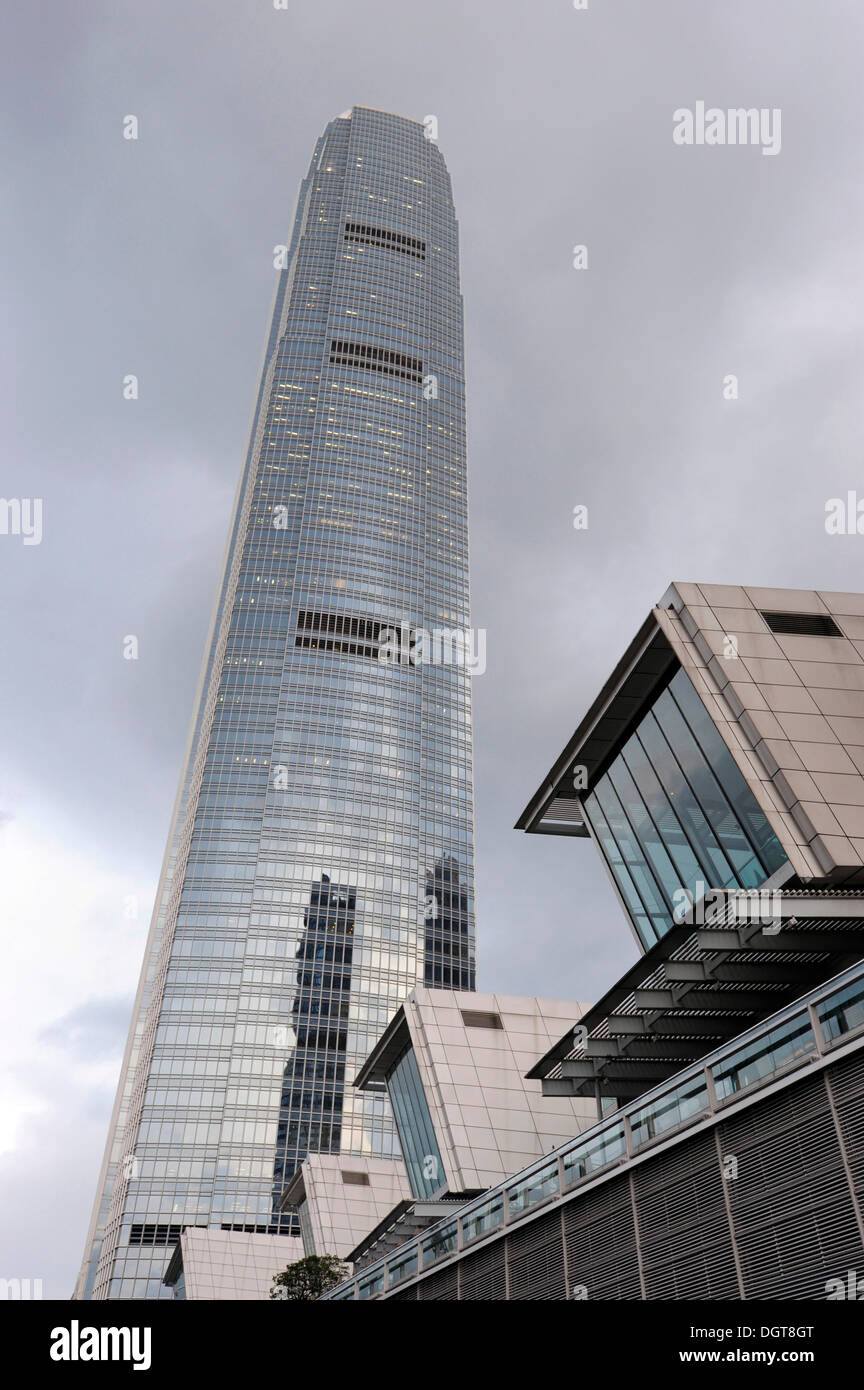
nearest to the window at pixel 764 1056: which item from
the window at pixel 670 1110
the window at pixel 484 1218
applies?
the window at pixel 670 1110

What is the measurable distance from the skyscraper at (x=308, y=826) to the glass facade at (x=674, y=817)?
102m

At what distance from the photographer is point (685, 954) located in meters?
25.3

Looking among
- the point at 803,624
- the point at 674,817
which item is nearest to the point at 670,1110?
the point at 674,817

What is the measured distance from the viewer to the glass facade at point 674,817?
26984mm

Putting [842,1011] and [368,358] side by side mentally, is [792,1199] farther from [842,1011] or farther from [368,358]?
[368,358]

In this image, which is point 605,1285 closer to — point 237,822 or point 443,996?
point 443,996

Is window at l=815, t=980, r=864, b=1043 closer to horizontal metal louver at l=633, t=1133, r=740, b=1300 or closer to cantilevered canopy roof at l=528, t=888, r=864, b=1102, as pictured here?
horizontal metal louver at l=633, t=1133, r=740, b=1300

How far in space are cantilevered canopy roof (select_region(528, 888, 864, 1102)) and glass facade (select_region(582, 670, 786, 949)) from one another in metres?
1.64

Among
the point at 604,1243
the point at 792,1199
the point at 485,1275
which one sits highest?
the point at 792,1199

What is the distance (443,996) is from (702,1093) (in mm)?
Answer: 33494

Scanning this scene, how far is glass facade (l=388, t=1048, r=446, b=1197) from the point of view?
46469 millimetres

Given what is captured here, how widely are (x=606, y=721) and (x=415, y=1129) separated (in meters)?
26.0

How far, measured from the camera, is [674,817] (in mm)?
30906
